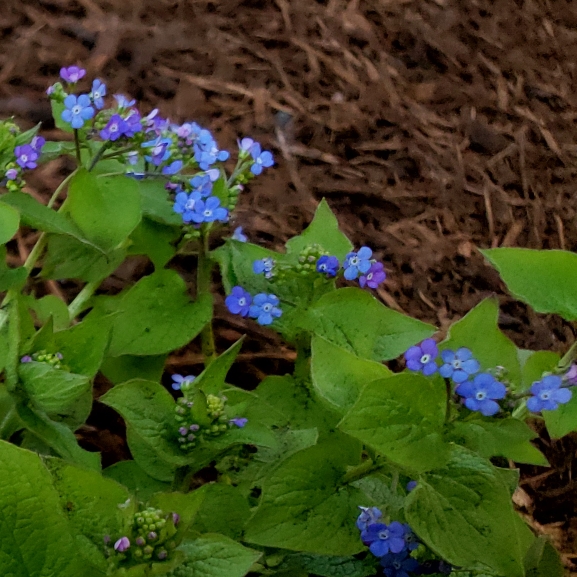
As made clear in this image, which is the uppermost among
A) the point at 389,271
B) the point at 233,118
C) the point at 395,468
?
the point at 395,468

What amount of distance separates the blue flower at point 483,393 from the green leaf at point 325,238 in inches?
14.2

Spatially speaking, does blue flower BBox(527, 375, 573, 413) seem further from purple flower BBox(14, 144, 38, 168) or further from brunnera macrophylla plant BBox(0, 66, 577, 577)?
purple flower BBox(14, 144, 38, 168)

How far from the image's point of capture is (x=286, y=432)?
91cm

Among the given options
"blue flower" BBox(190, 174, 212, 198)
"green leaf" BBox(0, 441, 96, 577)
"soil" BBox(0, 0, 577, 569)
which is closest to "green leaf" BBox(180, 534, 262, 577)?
"green leaf" BBox(0, 441, 96, 577)

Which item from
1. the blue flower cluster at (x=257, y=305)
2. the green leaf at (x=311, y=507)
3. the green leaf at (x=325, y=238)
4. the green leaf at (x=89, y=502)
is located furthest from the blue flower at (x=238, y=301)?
the green leaf at (x=89, y=502)

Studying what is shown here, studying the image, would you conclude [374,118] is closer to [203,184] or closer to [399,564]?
[203,184]

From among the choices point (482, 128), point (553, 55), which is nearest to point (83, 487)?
point (482, 128)

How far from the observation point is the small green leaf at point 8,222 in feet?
2.62

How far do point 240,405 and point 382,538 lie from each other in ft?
0.70

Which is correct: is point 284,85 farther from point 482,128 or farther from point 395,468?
point 395,468

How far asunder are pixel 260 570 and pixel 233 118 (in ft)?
3.71

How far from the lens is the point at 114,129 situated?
926mm

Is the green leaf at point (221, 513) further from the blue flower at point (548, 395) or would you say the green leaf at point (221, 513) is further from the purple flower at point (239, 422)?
the blue flower at point (548, 395)

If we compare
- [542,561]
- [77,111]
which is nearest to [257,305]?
[77,111]
